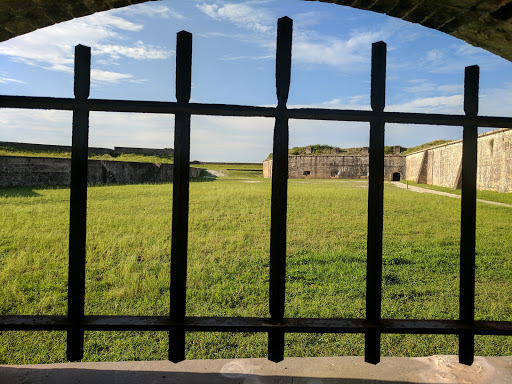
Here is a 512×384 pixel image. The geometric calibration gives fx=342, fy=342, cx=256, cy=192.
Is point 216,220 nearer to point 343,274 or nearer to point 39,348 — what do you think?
point 343,274

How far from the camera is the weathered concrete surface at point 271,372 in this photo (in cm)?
149

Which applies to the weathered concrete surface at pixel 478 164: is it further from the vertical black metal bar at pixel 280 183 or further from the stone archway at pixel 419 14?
the vertical black metal bar at pixel 280 183

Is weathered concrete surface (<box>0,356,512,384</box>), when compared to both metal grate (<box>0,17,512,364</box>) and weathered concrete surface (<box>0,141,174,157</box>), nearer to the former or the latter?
metal grate (<box>0,17,512,364</box>)

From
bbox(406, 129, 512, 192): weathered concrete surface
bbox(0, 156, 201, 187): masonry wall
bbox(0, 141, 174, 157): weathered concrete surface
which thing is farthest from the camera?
bbox(0, 141, 174, 157): weathered concrete surface

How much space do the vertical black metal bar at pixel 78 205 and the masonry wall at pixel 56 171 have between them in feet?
44.4

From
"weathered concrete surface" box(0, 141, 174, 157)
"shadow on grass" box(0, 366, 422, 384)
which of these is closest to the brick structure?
"weathered concrete surface" box(0, 141, 174, 157)

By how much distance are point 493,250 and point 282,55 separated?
488 cm

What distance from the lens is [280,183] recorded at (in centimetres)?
150

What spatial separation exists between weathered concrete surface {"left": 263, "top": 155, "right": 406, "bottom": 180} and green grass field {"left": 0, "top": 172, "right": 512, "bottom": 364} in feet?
89.2

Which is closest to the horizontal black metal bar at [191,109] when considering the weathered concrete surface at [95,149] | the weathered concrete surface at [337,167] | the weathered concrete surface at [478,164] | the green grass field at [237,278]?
the green grass field at [237,278]

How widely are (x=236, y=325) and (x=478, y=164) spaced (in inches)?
730

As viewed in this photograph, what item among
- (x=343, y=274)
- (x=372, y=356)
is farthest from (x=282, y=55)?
(x=343, y=274)

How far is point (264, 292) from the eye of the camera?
320 cm

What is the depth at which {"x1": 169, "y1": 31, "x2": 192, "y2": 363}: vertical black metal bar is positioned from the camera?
4.89 ft
